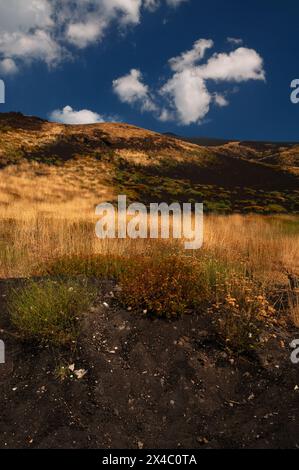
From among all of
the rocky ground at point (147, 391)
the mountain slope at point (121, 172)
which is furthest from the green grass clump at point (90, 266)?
the mountain slope at point (121, 172)

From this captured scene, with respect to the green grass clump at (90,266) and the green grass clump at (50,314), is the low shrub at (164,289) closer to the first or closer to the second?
the green grass clump at (50,314)

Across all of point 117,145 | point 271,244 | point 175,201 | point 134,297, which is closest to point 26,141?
point 117,145

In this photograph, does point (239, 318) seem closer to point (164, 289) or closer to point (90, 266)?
point (164, 289)

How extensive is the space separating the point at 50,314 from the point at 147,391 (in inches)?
65.9

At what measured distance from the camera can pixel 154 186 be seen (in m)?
37.3

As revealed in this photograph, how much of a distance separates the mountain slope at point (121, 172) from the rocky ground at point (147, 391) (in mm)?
13349

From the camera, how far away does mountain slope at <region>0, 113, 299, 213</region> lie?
93.4 ft

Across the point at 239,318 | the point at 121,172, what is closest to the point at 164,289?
the point at 239,318

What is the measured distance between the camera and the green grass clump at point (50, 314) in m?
5.23

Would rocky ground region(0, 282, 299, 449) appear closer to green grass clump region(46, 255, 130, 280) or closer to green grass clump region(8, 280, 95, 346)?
green grass clump region(8, 280, 95, 346)

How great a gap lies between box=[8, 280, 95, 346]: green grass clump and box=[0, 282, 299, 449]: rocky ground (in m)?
0.15

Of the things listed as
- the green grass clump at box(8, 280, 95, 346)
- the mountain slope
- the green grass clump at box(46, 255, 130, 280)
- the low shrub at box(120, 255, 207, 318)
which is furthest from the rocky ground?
the mountain slope

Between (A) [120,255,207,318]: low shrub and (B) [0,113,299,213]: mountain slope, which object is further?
(B) [0,113,299,213]: mountain slope

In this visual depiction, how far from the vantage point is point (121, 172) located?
143ft
